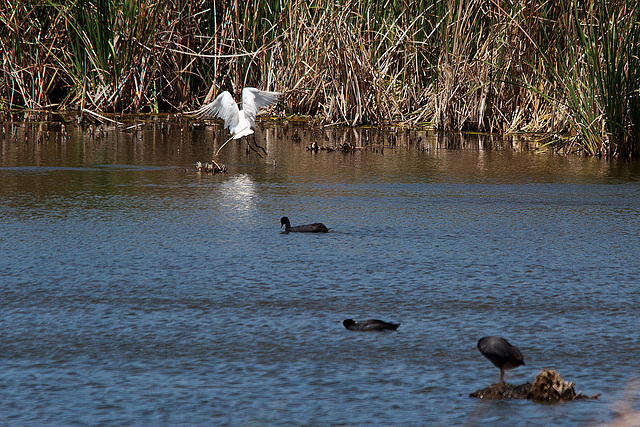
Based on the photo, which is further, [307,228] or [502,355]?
[307,228]

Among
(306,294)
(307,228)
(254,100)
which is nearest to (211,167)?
(254,100)

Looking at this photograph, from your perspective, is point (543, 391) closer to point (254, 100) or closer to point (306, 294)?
point (306, 294)

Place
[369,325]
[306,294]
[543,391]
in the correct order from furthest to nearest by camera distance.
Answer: [306,294]
[369,325]
[543,391]

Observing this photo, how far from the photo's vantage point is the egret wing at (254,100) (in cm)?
780

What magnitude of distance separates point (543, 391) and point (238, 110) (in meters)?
5.60

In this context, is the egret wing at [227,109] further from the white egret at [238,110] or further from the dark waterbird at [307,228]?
the dark waterbird at [307,228]

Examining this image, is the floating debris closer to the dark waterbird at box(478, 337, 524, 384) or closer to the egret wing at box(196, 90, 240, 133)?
the egret wing at box(196, 90, 240, 133)

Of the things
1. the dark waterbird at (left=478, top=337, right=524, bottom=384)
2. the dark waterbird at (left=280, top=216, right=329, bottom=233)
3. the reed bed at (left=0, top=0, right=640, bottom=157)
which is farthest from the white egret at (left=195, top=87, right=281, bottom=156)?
the dark waterbird at (left=478, top=337, right=524, bottom=384)

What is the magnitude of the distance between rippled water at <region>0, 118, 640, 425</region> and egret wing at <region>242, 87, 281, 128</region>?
1.23 m

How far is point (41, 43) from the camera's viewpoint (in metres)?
11.6

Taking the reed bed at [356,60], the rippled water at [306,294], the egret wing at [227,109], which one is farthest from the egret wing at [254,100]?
the reed bed at [356,60]

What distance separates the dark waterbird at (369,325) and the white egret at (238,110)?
15.3 feet

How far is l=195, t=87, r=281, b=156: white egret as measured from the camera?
757cm

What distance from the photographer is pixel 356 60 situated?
399 inches
